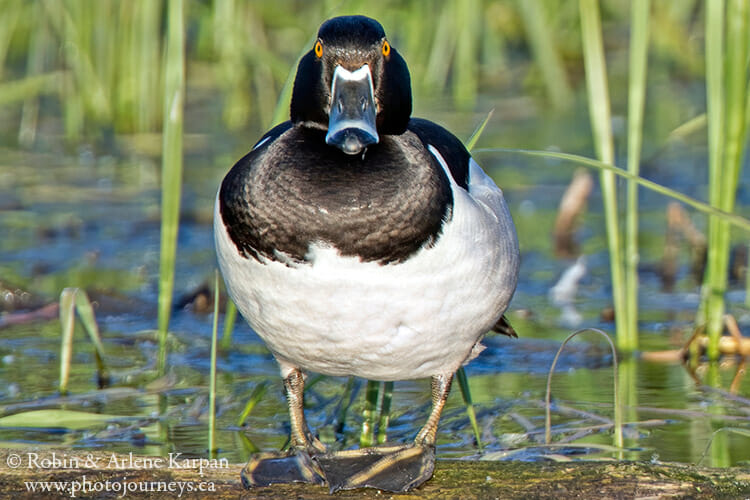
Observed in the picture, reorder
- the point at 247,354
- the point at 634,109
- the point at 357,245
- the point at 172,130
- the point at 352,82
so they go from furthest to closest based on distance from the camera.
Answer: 1. the point at 247,354
2. the point at 634,109
3. the point at 172,130
4. the point at 352,82
5. the point at 357,245

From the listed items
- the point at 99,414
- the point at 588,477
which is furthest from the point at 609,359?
the point at 99,414

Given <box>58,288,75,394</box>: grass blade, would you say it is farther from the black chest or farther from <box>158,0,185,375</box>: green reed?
the black chest

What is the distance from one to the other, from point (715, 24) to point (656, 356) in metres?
1.39

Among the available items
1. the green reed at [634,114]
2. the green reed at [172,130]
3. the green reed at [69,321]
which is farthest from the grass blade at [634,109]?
the green reed at [69,321]

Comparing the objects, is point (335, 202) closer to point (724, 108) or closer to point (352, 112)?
point (352, 112)

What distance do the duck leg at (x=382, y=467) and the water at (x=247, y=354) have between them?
458mm

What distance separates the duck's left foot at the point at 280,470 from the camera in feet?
10.2

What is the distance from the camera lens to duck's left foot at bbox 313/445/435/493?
123 inches

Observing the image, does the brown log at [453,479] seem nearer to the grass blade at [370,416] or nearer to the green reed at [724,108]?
the grass blade at [370,416]

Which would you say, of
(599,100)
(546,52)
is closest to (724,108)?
(599,100)

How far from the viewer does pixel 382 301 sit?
2.99 metres

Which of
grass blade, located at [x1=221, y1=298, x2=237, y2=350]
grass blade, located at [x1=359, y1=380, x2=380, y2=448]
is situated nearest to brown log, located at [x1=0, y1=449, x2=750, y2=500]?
grass blade, located at [x1=359, y1=380, x2=380, y2=448]

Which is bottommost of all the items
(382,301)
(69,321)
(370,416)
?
(370,416)

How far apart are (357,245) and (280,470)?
0.71 meters
